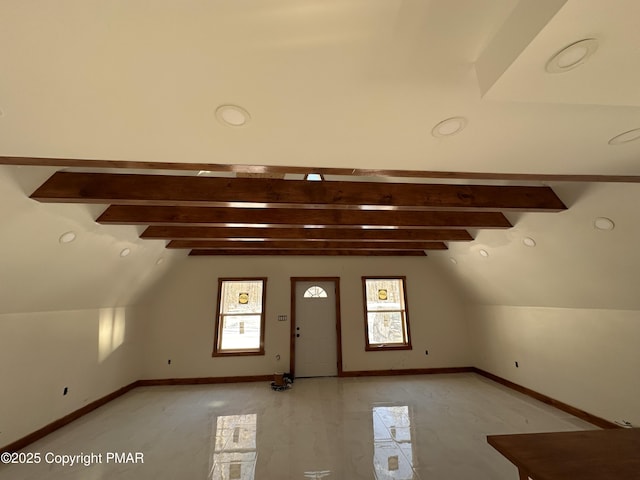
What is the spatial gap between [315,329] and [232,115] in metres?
4.86

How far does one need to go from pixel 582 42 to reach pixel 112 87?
5.47 ft

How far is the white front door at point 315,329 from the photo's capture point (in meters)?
5.30

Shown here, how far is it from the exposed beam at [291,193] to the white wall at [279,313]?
3.27 metres

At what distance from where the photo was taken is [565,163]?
68.5 inches

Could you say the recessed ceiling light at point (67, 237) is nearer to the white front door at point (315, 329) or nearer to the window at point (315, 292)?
the white front door at point (315, 329)

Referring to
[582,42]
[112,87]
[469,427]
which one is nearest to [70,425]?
[112,87]

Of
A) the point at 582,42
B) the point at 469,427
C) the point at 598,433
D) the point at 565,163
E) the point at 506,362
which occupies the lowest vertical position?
the point at 469,427

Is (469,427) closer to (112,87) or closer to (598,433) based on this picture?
(598,433)

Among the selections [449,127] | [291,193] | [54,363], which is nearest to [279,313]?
[54,363]

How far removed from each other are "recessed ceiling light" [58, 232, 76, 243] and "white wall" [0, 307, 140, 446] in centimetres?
110

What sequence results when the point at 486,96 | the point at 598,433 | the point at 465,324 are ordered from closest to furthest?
the point at 486,96, the point at 598,433, the point at 465,324

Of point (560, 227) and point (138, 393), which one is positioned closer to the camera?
point (560, 227)

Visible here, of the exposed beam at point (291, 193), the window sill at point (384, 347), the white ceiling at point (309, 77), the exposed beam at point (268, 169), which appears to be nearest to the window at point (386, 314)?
the window sill at point (384, 347)

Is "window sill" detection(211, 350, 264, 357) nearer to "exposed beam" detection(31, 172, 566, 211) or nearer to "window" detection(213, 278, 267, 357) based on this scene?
"window" detection(213, 278, 267, 357)
